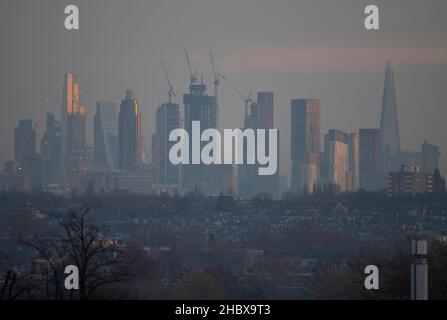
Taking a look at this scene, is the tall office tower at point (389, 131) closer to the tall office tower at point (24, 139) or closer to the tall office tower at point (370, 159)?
the tall office tower at point (370, 159)

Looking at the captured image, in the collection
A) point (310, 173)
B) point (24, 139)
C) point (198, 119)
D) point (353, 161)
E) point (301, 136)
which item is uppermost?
point (198, 119)

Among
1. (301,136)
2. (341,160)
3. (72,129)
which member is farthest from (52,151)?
(341,160)

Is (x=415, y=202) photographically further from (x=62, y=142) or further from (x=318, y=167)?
(x=62, y=142)

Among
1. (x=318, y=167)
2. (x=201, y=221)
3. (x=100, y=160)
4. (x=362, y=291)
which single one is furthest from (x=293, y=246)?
(x=362, y=291)

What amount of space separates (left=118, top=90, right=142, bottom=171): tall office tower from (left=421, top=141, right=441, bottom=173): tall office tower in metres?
11.0

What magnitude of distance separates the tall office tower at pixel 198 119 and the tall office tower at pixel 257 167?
1463 mm

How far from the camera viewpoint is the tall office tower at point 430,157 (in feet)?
141

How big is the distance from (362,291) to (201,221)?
2964 centimetres

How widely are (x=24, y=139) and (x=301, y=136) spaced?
11.4m

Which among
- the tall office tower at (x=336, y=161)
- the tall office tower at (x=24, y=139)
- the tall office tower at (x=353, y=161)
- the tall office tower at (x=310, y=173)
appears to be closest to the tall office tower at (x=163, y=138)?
the tall office tower at (x=310, y=173)

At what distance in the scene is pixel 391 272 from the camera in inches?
742

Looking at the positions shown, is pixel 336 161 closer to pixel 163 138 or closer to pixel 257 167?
pixel 257 167

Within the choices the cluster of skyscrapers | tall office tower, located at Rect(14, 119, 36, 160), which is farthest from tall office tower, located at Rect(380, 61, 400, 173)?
tall office tower, located at Rect(14, 119, 36, 160)

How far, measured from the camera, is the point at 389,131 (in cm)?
4444
